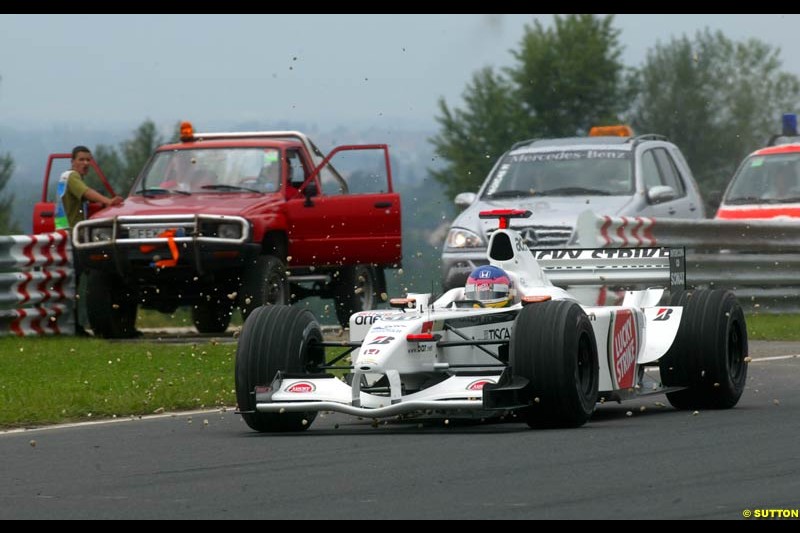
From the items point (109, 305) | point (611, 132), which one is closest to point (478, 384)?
point (109, 305)

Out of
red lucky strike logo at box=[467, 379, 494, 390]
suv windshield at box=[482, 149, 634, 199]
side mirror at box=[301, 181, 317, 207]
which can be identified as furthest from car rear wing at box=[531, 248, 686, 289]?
suv windshield at box=[482, 149, 634, 199]

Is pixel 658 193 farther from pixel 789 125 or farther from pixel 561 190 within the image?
pixel 789 125

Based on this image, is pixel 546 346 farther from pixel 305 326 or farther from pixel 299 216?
pixel 299 216

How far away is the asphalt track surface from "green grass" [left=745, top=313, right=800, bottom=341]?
21.7 feet

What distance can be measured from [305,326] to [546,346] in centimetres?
158

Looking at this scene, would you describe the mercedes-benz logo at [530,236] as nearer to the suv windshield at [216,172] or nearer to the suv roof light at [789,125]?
the suv windshield at [216,172]

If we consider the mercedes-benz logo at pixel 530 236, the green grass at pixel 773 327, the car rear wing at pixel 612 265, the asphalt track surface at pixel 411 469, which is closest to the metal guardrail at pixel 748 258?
the green grass at pixel 773 327

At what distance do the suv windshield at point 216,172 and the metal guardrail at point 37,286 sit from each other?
1.11 meters

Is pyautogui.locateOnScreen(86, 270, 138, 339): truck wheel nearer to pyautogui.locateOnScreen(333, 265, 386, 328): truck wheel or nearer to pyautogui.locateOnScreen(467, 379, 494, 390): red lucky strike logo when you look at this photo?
pyautogui.locateOnScreen(333, 265, 386, 328): truck wheel

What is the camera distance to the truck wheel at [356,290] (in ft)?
68.5

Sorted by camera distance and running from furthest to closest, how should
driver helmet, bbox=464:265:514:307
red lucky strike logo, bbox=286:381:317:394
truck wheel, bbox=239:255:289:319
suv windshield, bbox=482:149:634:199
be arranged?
1. suv windshield, bbox=482:149:634:199
2. truck wheel, bbox=239:255:289:319
3. driver helmet, bbox=464:265:514:307
4. red lucky strike logo, bbox=286:381:317:394

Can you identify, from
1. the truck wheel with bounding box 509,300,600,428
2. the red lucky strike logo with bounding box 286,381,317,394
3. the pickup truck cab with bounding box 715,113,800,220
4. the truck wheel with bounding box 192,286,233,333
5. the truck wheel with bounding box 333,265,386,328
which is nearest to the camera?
the truck wheel with bounding box 509,300,600,428

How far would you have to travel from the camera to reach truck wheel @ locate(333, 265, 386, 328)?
822 inches

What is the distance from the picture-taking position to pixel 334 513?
732cm
